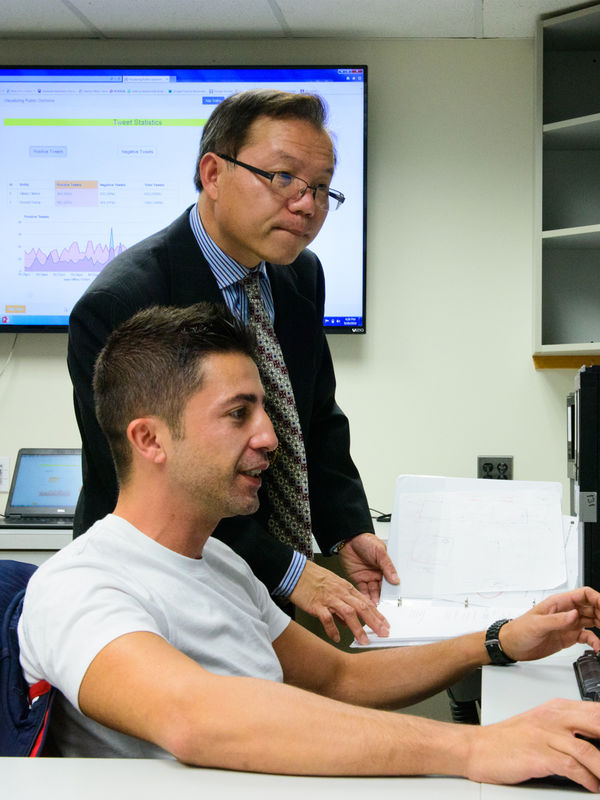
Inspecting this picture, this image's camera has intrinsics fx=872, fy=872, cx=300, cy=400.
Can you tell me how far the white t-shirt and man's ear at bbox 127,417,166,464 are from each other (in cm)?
9

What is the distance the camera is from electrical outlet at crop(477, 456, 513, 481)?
107 inches

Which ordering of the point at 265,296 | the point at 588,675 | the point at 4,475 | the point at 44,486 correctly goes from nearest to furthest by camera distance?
1. the point at 588,675
2. the point at 265,296
3. the point at 44,486
4. the point at 4,475

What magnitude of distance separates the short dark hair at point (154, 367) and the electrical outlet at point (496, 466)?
1.74 m

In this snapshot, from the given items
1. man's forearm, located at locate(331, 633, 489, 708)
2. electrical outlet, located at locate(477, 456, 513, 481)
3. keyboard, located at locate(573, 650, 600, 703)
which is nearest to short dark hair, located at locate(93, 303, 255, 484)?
man's forearm, located at locate(331, 633, 489, 708)

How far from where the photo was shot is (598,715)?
823 mm

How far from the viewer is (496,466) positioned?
2713 mm

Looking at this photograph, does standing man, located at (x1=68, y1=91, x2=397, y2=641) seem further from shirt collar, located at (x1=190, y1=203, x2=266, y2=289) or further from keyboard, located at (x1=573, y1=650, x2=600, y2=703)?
keyboard, located at (x1=573, y1=650, x2=600, y2=703)

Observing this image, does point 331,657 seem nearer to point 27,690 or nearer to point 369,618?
point 369,618

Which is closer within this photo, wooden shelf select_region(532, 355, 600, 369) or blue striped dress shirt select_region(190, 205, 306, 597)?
blue striped dress shirt select_region(190, 205, 306, 597)

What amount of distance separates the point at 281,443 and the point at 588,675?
604 millimetres

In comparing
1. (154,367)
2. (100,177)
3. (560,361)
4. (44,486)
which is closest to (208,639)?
(154,367)

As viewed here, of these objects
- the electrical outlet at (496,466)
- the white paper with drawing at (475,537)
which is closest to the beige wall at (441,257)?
→ the electrical outlet at (496,466)

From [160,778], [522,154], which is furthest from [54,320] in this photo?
[160,778]

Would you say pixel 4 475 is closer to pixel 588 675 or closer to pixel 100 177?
pixel 100 177
